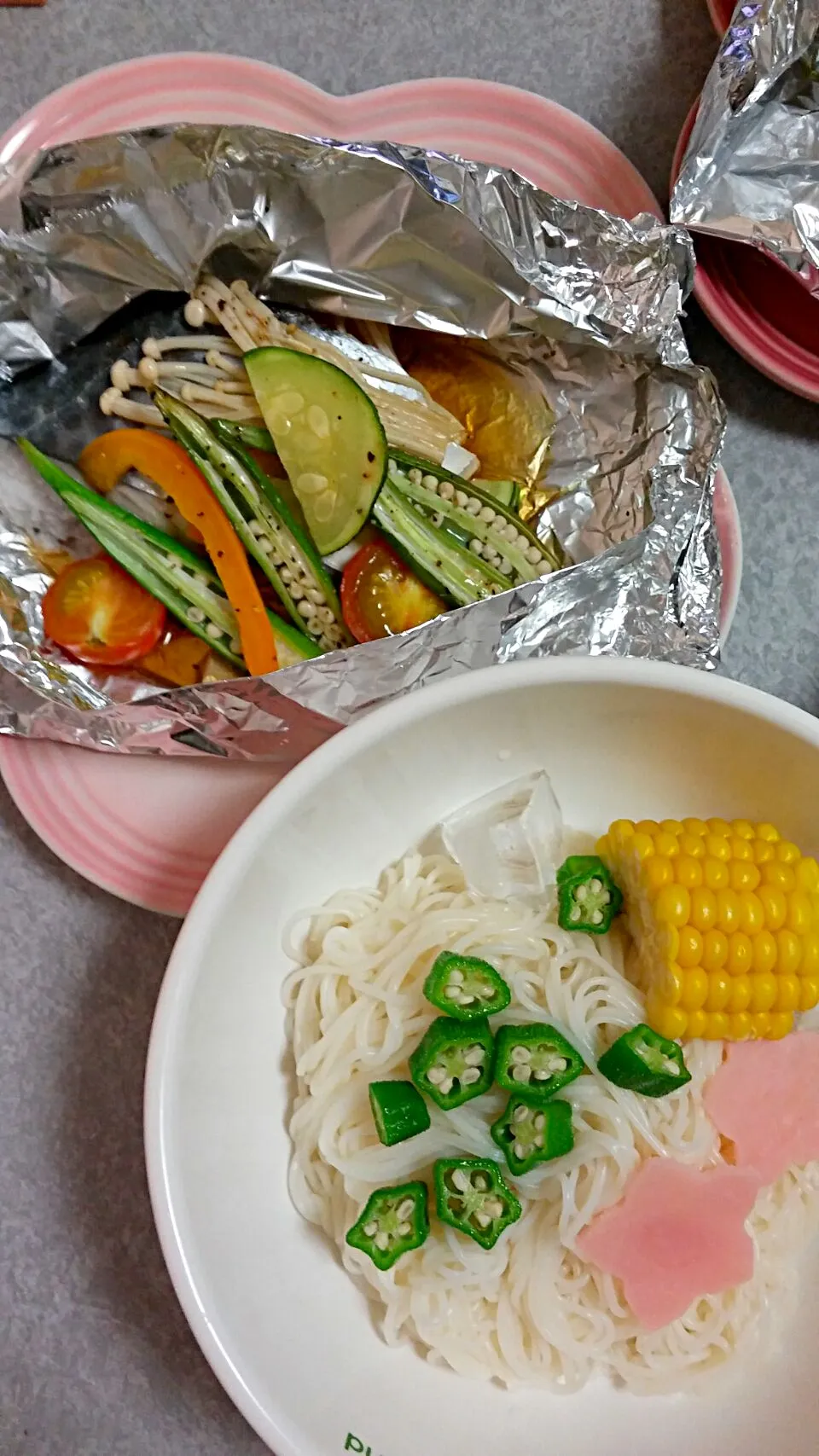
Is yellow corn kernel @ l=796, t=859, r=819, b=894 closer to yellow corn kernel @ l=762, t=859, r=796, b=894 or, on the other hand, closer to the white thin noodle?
yellow corn kernel @ l=762, t=859, r=796, b=894

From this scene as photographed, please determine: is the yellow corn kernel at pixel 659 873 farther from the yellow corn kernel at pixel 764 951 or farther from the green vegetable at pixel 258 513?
the green vegetable at pixel 258 513

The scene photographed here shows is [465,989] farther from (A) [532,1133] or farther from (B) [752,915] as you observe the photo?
(B) [752,915]

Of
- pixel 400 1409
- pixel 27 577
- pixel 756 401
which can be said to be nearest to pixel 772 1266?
pixel 400 1409

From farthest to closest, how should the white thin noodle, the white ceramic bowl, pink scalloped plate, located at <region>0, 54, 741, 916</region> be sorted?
pink scalloped plate, located at <region>0, 54, 741, 916</region>
the white thin noodle
the white ceramic bowl

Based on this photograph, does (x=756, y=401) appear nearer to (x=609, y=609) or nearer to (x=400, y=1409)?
(x=609, y=609)

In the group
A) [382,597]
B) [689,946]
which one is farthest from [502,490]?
[689,946]

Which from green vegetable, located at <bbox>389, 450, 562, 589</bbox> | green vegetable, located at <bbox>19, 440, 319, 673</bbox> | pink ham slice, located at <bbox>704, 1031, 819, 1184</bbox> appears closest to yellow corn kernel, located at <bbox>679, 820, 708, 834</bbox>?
pink ham slice, located at <bbox>704, 1031, 819, 1184</bbox>
